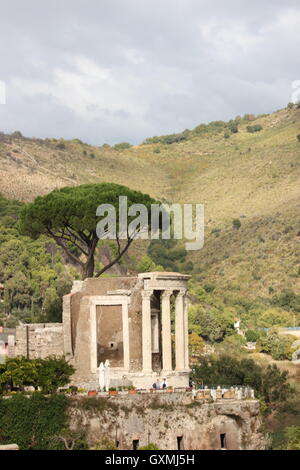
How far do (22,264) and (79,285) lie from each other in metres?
49.6

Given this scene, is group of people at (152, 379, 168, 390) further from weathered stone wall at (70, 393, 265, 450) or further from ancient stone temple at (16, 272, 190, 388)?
weathered stone wall at (70, 393, 265, 450)

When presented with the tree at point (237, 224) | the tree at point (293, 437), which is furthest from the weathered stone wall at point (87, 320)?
the tree at point (237, 224)

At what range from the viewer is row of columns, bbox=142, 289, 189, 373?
59406 millimetres

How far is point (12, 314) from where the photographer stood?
99500mm

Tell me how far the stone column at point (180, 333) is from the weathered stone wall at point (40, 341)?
6.39 m

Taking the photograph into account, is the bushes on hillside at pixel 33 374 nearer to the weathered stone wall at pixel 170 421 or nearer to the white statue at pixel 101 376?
the white statue at pixel 101 376

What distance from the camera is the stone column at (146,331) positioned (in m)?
59.2

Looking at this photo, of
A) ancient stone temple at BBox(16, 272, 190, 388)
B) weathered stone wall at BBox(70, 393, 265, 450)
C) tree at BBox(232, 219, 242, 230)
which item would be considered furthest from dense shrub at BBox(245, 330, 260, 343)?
weathered stone wall at BBox(70, 393, 265, 450)

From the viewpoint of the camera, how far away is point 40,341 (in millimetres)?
61250

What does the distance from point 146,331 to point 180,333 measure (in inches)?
114

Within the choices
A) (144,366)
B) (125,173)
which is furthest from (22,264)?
(125,173)

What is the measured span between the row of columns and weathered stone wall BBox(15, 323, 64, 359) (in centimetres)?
499

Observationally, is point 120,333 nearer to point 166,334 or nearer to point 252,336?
point 166,334

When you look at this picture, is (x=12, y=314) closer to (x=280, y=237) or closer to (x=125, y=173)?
(x=280, y=237)
